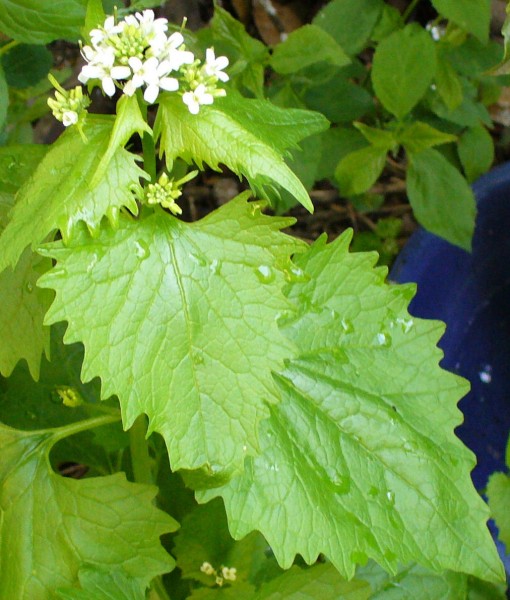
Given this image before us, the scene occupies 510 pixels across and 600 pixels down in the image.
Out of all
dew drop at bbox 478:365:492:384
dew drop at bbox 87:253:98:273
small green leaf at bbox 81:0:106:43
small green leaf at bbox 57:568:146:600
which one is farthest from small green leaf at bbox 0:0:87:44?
dew drop at bbox 478:365:492:384

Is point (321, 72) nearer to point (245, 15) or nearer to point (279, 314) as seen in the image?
point (245, 15)

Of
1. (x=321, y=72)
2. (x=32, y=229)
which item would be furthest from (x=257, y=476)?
(x=321, y=72)

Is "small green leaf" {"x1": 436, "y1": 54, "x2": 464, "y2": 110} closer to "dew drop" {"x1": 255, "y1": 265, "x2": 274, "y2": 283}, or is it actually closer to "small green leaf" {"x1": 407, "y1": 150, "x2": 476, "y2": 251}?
"small green leaf" {"x1": 407, "y1": 150, "x2": 476, "y2": 251}

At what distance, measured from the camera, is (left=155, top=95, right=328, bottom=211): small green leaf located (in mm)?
732

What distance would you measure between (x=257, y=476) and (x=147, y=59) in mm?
562

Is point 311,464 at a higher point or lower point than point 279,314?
lower

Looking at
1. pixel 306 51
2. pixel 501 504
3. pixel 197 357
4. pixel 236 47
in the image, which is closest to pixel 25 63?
pixel 236 47

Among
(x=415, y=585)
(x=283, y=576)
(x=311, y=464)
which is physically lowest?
(x=415, y=585)

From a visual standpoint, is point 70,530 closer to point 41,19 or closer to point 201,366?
point 201,366

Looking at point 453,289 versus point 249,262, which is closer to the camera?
point 249,262

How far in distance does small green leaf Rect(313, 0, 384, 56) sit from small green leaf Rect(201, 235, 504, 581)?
753 millimetres

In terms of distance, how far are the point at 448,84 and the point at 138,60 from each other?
3.54ft

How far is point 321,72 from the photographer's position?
160cm

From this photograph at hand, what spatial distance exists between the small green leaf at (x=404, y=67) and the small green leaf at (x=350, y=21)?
8 cm
